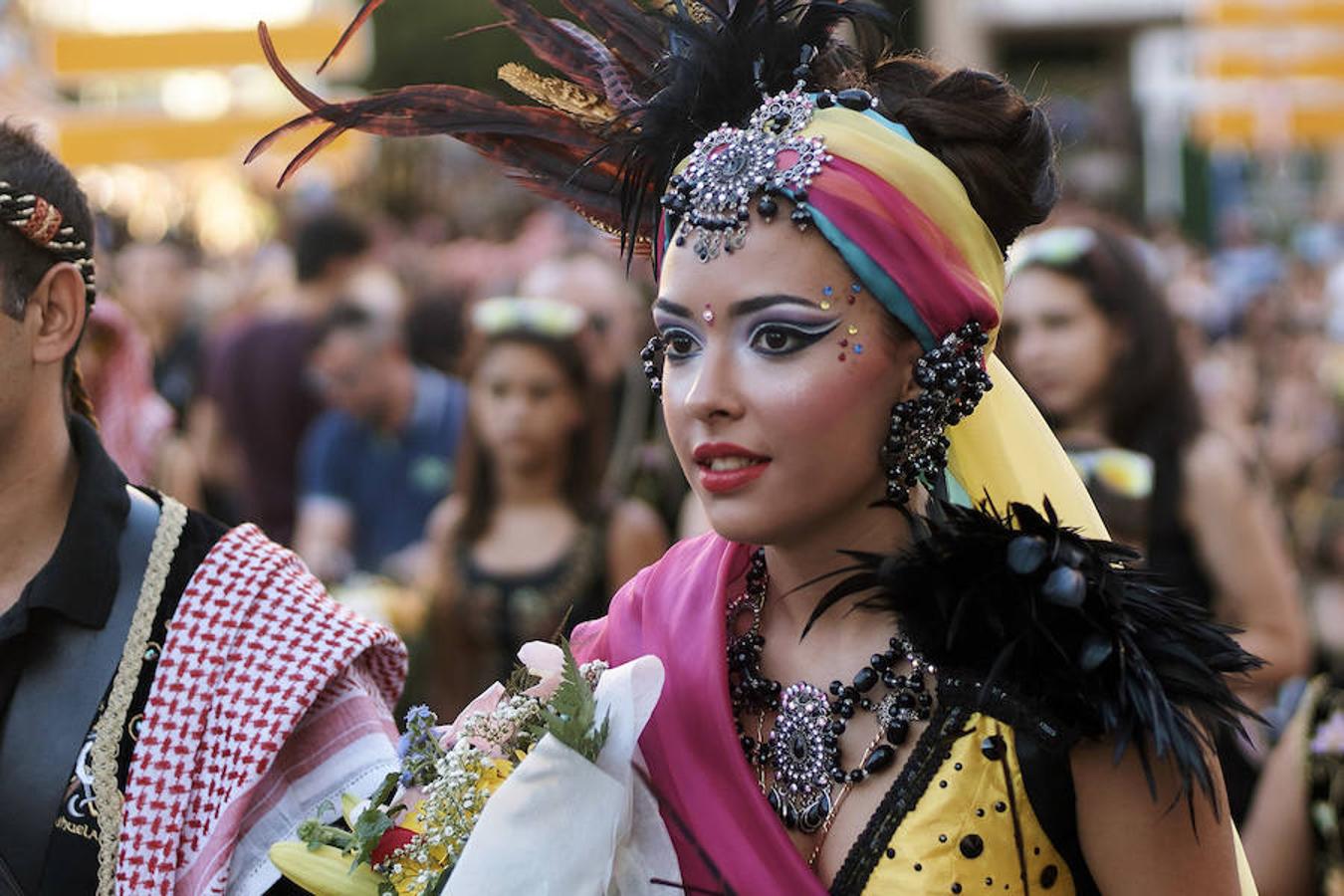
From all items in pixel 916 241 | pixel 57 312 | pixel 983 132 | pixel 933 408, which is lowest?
pixel 57 312

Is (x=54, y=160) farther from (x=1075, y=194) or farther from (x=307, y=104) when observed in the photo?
(x=1075, y=194)

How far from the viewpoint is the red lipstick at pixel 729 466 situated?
9.17 feet

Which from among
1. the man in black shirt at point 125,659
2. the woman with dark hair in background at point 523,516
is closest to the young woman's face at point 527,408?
the woman with dark hair in background at point 523,516

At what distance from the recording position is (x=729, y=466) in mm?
2809

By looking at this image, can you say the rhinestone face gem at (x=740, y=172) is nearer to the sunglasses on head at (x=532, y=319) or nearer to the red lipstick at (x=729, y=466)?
the red lipstick at (x=729, y=466)

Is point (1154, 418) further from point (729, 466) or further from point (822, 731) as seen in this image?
point (729, 466)

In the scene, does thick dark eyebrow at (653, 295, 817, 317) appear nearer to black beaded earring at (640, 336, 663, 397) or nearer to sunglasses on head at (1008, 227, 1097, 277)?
black beaded earring at (640, 336, 663, 397)

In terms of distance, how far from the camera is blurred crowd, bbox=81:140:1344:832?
5.86 m

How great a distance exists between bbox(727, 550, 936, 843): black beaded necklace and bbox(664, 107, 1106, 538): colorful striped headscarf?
30 centimetres

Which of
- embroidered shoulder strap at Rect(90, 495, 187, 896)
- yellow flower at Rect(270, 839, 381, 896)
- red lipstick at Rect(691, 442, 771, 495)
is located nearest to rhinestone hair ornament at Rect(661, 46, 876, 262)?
red lipstick at Rect(691, 442, 771, 495)

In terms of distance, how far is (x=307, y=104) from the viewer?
319cm

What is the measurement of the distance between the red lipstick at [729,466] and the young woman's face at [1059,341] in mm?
3101

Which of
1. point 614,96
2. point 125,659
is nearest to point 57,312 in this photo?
point 125,659

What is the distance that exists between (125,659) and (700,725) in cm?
97
